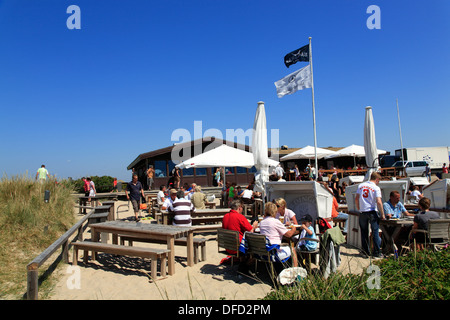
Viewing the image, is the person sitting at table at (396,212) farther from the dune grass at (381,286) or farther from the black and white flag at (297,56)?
the black and white flag at (297,56)

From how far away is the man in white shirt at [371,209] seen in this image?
5.94m

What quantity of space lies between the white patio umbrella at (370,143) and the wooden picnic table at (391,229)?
3.60 m

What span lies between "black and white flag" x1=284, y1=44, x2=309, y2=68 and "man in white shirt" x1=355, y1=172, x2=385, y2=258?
6.73 meters

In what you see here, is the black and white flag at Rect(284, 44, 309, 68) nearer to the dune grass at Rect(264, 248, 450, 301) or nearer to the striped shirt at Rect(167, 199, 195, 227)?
the striped shirt at Rect(167, 199, 195, 227)

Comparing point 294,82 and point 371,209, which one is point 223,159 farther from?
point 371,209

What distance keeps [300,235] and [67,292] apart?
3558 millimetres

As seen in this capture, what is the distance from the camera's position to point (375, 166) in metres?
9.56

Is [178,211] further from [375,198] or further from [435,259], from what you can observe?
[435,259]

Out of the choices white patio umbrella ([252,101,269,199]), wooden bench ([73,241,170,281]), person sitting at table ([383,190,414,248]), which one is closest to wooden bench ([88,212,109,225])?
wooden bench ([73,241,170,281])

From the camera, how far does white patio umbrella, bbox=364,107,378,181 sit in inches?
376

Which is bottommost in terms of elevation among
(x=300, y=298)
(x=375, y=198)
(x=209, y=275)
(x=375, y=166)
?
(x=209, y=275)

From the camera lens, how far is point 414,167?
2609cm

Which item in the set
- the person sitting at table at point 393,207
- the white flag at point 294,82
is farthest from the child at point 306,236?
the white flag at point 294,82
